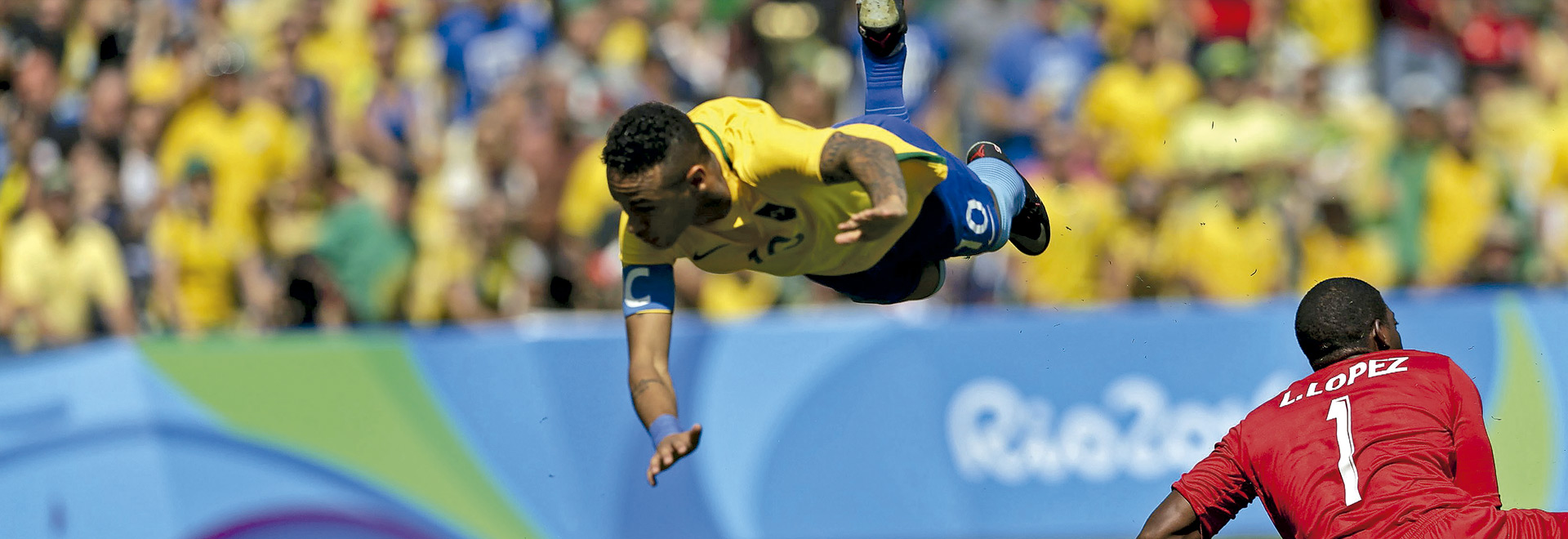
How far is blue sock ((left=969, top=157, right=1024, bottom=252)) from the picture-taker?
8219mm

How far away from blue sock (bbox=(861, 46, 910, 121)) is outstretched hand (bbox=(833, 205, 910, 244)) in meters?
1.82

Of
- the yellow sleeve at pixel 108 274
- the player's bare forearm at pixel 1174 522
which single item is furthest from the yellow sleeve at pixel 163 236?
the player's bare forearm at pixel 1174 522

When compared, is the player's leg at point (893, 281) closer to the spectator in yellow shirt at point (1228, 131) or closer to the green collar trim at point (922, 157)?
the green collar trim at point (922, 157)

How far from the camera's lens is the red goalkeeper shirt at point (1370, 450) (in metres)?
6.54

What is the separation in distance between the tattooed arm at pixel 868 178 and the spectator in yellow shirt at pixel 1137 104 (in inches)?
270

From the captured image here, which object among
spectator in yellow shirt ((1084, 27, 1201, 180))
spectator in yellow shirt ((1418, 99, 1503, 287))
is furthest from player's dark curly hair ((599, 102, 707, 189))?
spectator in yellow shirt ((1418, 99, 1503, 287))

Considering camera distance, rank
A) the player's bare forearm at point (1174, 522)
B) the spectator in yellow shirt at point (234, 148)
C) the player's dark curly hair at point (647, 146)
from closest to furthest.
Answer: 1. the player's dark curly hair at point (647, 146)
2. the player's bare forearm at point (1174, 522)
3. the spectator in yellow shirt at point (234, 148)

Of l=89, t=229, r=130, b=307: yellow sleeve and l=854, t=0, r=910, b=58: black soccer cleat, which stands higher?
l=89, t=229, r=130, b=307: yellow sleeve

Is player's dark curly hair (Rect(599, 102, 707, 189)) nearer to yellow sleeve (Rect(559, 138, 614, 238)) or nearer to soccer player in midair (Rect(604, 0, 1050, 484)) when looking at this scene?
soccer player in midair (Rect(604, 0, 1050, 484))

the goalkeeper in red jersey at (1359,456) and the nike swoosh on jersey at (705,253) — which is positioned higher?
the nike swoosh on jersey at (705,253)

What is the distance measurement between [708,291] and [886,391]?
154 cm

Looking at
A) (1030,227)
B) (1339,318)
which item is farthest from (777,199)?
(1339,318)

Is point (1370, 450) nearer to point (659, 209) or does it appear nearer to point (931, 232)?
point (931, 232)

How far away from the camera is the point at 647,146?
675 centimetres
